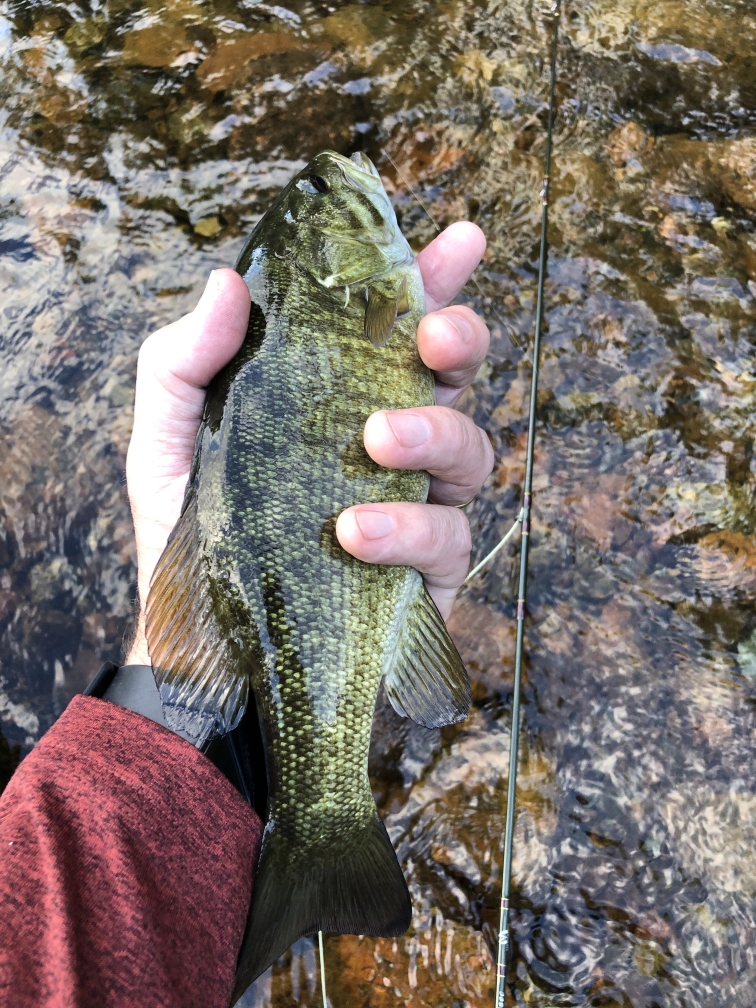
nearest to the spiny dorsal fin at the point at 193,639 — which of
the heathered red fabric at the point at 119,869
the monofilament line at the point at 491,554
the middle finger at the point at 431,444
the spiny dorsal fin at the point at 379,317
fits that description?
the heathered red fabric at the point at 119,869

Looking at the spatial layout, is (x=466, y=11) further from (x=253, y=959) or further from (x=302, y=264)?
(x=253, y=959)

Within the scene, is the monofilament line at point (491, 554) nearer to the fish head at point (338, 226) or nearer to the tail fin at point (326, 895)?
the fish head at point (338, 226)

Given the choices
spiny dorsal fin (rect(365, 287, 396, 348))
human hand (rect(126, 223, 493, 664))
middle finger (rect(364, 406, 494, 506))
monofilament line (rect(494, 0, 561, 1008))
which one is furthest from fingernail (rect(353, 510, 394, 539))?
monofilament line (rect(494, 0, 561, 1008))

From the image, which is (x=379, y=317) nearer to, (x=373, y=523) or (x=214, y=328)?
(x=214, y=328)

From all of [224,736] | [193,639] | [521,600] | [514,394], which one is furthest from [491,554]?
[193,639]

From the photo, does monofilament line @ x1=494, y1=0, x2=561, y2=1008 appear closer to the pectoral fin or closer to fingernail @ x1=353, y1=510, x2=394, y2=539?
the pectoral fin

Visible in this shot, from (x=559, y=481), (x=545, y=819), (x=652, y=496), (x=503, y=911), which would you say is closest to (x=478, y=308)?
(x=559, y=481)
